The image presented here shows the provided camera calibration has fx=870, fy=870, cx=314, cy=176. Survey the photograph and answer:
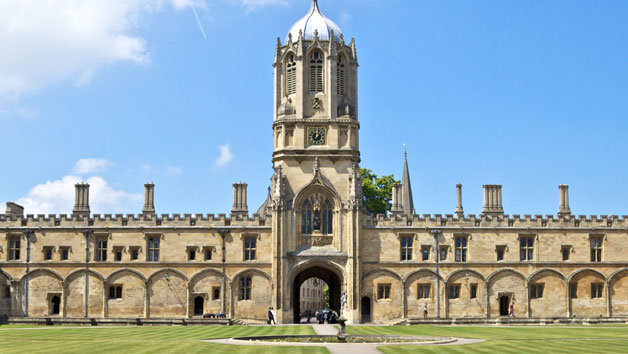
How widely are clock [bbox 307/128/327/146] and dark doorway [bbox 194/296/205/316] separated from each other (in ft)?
44.4

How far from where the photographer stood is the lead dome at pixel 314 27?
64312 millimetres

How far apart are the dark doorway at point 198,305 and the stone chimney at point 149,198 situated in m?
7.61

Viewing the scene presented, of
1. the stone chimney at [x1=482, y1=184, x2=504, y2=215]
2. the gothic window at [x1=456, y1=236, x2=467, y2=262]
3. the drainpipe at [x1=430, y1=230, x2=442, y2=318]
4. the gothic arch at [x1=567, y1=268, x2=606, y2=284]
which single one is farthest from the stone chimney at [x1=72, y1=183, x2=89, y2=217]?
the gothic arch at [x1=567, y1=268, x2=606, y2=284]

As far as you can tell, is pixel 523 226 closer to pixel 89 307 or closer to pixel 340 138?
pixel 340 138

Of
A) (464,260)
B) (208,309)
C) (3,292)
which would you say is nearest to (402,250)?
(464,260)

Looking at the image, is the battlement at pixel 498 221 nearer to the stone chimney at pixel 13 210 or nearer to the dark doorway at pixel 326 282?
the dark doorway at pixel 326 282

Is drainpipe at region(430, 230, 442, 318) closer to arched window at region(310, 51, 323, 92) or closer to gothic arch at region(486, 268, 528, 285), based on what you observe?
gothic arch at region(486, 268, 528, 285)

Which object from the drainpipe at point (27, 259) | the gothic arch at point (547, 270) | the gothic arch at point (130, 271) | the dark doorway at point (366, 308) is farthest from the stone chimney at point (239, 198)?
the gothic arch at point (547, 270)

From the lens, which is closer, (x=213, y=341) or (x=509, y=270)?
(x=213, y=341)

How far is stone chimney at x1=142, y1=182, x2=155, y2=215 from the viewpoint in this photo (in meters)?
64.3

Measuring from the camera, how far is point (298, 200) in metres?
61.2

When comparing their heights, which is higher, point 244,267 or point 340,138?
point 340,138

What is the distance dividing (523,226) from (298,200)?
16396 millimetres

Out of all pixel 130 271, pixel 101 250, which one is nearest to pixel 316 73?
pixel 130 271
